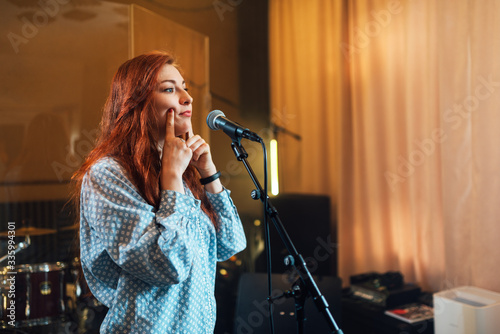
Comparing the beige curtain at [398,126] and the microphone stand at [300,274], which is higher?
the beige curtain at [398,126]

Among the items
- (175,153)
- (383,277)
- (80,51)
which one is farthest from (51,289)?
(383,277)

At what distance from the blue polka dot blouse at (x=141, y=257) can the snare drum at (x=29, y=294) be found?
1.17 metres

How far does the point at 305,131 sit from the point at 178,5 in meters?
1.25

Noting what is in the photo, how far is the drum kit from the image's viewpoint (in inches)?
84.3

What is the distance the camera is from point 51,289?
2.21m

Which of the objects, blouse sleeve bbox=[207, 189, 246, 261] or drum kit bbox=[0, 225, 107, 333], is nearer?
blouse sleeve bbox=[207, 189, 246, 261]

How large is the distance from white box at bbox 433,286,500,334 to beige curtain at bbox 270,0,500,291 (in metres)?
0.14

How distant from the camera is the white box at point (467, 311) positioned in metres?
1.74

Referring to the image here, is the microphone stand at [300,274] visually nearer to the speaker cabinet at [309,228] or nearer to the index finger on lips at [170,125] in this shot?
the index finger on lips at [170,125]

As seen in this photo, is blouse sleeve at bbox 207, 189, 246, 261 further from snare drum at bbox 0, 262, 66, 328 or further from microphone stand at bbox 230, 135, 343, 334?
snare drum at bbox 0, 262, 66, 328

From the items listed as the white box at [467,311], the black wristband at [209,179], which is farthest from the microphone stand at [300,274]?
the white box at [467,311]

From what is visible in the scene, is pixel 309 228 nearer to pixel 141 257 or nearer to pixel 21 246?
pixel 21 246

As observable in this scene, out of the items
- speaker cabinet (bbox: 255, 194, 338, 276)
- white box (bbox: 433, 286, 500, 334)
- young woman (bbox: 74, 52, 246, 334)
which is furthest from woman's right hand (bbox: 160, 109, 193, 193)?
speaker cabinet (bbox: 255, 194, 338, 276)

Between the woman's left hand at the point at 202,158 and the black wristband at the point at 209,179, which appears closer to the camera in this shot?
the woman's left hand at the point at 202,158
